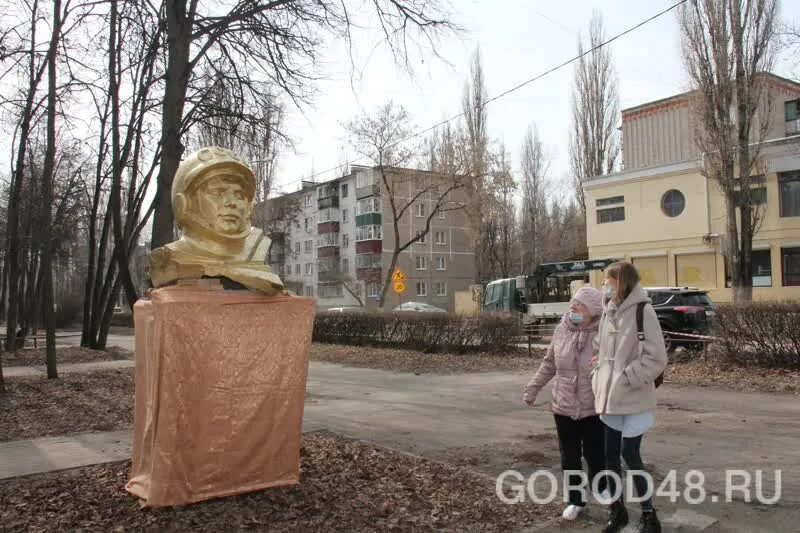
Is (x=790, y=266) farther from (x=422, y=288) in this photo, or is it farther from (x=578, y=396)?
(x=422, y=288)

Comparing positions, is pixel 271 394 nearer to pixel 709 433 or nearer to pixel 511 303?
pixel 709 433

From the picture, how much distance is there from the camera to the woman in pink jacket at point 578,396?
4336 mm

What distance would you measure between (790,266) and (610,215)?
8.80 m

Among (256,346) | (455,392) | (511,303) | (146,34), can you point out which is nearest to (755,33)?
(511,303)

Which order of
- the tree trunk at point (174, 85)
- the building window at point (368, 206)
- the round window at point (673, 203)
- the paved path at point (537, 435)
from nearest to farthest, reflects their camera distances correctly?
the paved path at point (537, 435) → the tree trunk at point (174, 85) → the round window at point (673, 203) → the building window at point (368, 206)

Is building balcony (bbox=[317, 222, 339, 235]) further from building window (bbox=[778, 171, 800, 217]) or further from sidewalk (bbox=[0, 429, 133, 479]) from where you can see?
sidewalk (bbox=[0, 429, 133, 479])

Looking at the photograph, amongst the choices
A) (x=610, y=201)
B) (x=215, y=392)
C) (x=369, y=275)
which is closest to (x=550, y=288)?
(x=610, y=201)

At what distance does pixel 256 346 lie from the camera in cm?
449

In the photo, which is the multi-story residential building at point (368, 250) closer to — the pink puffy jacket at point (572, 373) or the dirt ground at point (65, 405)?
the dirt ground at point (65, 405)

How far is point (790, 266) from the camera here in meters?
26.8

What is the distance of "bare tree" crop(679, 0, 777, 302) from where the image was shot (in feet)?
75.4

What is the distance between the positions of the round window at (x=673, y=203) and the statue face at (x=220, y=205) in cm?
2918

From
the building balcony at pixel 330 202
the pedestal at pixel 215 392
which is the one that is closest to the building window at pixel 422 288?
the building balcony at pixel 330 202

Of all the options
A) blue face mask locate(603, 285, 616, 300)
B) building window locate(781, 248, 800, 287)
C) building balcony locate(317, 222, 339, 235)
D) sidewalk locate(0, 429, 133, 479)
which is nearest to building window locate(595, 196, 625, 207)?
building window locate(781, 248, 800, 287)
